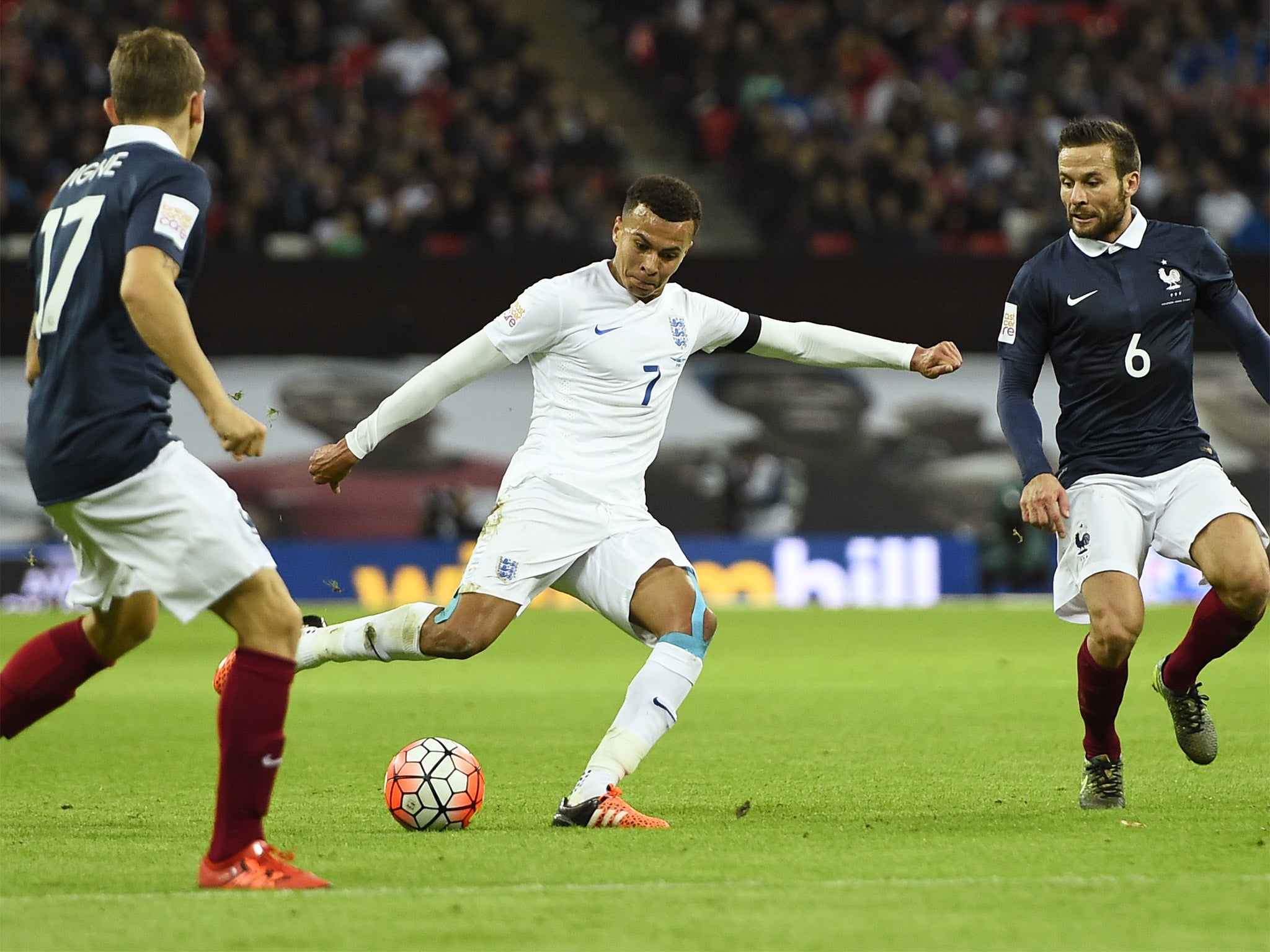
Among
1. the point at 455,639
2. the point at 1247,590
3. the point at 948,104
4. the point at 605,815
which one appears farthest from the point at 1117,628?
the point at 948,104

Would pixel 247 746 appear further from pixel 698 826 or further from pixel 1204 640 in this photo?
pixel 1204 640

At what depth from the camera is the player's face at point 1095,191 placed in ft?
20.7

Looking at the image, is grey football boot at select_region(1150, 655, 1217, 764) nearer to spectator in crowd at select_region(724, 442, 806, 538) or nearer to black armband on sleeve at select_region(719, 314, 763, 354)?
black armband on sleeve at select_region(719, 314, 763, 354)

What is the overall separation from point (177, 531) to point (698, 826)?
6.55 feet

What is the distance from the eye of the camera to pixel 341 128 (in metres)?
19.7

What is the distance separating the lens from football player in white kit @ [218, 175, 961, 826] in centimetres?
619

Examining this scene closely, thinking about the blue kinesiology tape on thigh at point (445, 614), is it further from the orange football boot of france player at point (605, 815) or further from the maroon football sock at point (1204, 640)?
the maroon football sock at point (1204, 640)

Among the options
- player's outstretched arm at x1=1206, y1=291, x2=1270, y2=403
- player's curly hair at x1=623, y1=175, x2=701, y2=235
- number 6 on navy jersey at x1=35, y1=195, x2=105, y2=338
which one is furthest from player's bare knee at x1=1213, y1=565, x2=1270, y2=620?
number 6 on navy jersey at x1=35, y1=195, x2=105, y2=338

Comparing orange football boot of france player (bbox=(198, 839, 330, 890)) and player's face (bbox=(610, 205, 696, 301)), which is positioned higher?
player's face (bbox=(610, 205, 696, 301))

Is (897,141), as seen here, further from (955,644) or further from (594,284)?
(594,284)

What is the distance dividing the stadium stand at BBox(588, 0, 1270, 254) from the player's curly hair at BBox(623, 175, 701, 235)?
12.7 meters

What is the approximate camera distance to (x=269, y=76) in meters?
20.2

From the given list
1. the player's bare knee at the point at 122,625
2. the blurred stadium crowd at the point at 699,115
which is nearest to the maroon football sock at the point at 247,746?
the player's bare knee at the point at 122,625

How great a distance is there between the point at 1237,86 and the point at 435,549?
10.8 meters
